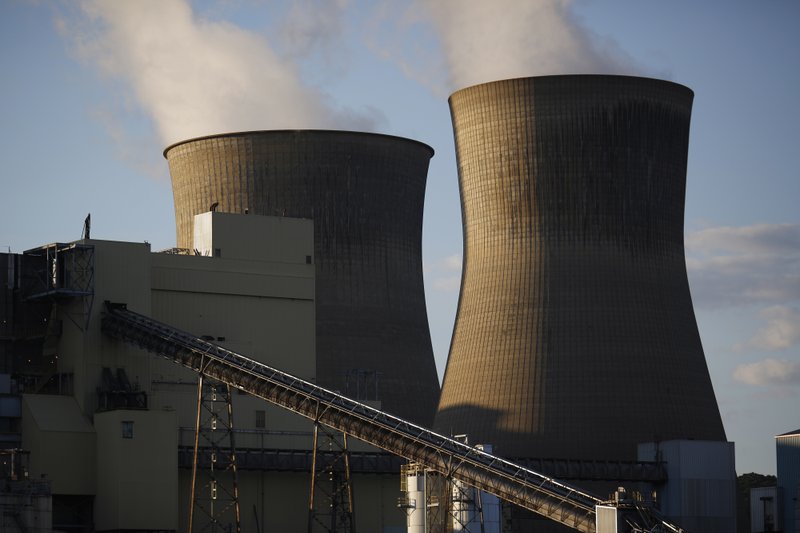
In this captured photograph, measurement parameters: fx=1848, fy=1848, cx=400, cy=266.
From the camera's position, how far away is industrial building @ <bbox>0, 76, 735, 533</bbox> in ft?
129

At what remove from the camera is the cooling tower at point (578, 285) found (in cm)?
4606

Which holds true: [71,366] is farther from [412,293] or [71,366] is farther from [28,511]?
[412,293]

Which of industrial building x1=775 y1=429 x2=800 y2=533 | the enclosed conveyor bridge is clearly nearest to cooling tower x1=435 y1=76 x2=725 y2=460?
industrial building x1=775 y1=429 x2=800 y2=533

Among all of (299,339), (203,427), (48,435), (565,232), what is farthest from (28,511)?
(565,232)

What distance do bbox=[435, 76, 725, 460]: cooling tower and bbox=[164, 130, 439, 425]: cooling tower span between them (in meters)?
4.21

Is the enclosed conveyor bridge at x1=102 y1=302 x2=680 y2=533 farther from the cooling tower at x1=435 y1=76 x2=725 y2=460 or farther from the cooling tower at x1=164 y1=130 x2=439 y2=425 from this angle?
the cooling tower at x1=164 y1=130 x2=439 y2=425

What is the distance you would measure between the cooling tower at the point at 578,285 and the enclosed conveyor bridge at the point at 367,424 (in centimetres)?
956

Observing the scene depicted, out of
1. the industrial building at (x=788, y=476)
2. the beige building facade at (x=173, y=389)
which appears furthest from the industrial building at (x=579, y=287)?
the beige building facade at (x=173, y=389)

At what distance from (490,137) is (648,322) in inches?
248

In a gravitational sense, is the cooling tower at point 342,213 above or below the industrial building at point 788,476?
above

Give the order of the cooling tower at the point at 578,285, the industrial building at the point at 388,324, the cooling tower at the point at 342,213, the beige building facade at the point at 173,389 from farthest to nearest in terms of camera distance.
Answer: the cooling tower at the point at 342,213, the cooling tower at the point at 578,285, the industrial building at the point at 388,324, the beige building facade at the point at 173,389

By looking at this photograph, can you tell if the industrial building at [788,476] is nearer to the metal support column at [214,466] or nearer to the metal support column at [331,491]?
the metal support column at [331,491]

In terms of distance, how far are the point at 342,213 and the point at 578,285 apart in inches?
320

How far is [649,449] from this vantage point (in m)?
45.9
